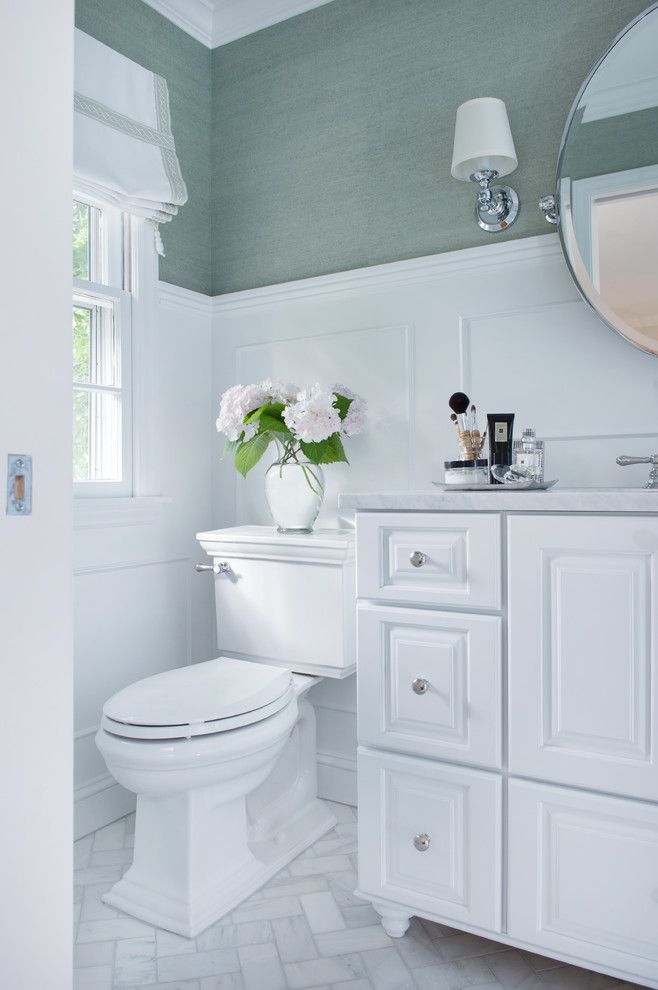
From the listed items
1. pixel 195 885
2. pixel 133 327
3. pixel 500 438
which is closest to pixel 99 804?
pixel 195 885

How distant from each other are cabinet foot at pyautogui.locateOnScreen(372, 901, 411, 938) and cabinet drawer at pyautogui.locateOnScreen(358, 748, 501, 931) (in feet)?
0.14

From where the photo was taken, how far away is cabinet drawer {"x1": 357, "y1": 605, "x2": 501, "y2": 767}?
137 centimetres

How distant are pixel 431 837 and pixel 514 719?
0.31 meters

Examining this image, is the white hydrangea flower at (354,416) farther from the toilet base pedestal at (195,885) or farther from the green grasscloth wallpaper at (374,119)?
the toilet base pedestal at (195,885)

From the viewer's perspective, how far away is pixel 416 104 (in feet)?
6.83

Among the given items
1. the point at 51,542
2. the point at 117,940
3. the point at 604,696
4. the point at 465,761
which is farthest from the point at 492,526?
the point at 117,940

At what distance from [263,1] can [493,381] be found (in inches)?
58.8

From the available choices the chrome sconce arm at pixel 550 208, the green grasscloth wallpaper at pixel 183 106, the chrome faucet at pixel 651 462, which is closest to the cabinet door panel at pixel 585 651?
the chrome faucet at pixel 651 462

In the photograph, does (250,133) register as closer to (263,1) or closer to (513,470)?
(263,1)

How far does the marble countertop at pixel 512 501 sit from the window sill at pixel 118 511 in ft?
2.84

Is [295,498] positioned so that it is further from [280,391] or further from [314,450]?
[280,391]

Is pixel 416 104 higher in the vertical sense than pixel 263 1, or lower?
lower

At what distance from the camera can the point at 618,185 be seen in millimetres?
1729

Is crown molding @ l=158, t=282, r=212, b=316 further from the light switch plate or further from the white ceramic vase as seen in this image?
the light switch plate
